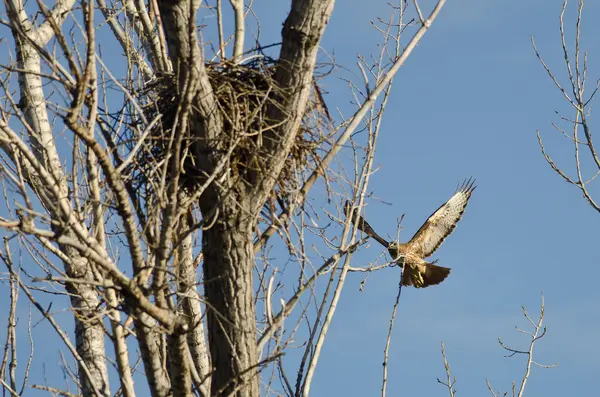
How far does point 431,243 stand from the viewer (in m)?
9.52

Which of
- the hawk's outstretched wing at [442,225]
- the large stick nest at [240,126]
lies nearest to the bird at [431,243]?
the hawk's outstretched wing at [442,225]

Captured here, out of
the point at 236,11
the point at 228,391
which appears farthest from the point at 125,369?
the point at 236,11

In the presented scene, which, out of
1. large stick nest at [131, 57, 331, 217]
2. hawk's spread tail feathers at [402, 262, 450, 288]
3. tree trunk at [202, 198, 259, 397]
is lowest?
tree trunk at [202, 198, 259, 397]

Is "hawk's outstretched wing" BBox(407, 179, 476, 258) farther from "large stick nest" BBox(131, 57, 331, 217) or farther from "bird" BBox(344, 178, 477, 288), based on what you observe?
"large stick nest" BBox(131, 57, 331, 217)

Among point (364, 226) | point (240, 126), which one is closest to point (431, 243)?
point (364, 226)

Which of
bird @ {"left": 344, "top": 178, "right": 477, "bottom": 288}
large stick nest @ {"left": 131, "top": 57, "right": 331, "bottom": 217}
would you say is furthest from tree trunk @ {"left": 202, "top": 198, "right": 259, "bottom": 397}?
bird @ {"left": 344, "top": 178, "right": 477, "bottom": 288}

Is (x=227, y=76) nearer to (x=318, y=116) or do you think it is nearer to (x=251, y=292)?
(x=318, y=116)

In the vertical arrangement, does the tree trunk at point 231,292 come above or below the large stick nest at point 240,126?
below

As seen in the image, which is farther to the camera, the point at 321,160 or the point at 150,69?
the point at 150,69

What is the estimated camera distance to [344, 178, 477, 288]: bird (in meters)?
9.20

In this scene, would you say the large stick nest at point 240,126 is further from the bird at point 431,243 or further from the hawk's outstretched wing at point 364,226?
the bird at point 431,243

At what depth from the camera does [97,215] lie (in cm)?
355

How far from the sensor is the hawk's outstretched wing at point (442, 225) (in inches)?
371

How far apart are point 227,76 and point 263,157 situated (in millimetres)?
575
